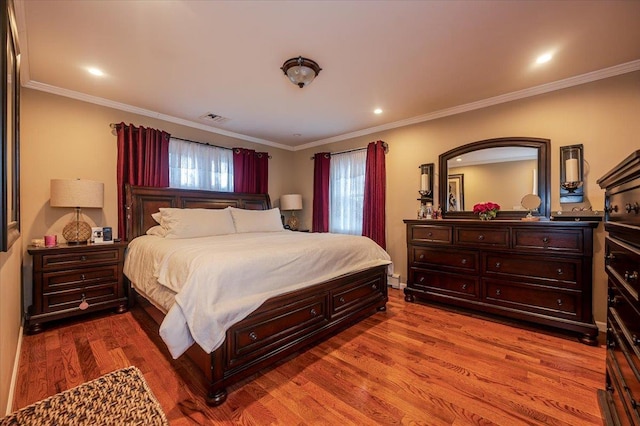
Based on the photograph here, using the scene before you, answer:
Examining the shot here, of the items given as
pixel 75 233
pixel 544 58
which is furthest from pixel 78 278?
pixel 544 58

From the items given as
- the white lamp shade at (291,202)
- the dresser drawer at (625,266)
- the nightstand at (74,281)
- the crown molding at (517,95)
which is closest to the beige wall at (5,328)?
the nightstand at (74,281)

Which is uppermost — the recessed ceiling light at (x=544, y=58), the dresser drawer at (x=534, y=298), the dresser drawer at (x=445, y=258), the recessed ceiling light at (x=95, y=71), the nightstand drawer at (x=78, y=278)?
the recessed ceiling light at (x=95, y=71)

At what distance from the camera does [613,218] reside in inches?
54.8

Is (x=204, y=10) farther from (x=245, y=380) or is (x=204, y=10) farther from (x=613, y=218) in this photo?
(x=613, y=218)

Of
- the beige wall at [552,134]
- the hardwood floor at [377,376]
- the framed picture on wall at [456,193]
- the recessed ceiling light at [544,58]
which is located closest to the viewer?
the hardwood floor at [377,376]

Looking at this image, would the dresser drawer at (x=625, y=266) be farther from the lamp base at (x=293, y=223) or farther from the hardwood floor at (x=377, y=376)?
the lamp base at (x=293, y=223)

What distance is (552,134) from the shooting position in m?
2.97

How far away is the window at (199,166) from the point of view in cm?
401

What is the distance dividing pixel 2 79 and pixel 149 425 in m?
1.42

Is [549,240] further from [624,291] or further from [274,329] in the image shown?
[274,329]

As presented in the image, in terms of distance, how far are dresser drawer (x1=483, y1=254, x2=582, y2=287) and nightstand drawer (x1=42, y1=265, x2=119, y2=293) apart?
413 centimetres

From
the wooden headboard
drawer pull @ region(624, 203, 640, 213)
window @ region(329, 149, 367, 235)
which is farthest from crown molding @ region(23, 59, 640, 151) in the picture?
drawer pull @ region(624, 203, 640, 213)

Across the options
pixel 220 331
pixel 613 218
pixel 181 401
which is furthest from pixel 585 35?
pixel 181 401

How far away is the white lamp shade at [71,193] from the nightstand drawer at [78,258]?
50 cm
